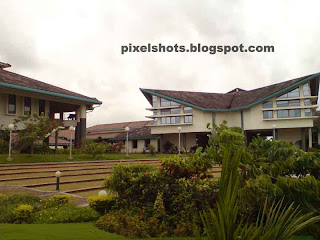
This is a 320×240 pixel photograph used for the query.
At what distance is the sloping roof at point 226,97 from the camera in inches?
1407

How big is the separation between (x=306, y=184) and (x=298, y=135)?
36.3 metres

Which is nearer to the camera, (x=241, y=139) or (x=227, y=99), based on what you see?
(x=241, y=139)

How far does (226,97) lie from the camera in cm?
4441

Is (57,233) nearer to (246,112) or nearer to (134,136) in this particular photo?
(246,112)

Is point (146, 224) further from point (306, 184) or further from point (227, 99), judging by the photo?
point (227, 99)

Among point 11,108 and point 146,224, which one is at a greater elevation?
point 11,108

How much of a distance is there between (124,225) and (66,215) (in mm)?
1870

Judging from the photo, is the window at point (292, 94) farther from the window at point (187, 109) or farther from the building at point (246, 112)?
the window at point (187, 109)

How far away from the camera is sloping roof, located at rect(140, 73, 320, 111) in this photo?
3575 centimetres

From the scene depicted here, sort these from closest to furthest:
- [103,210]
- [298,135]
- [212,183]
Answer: [212,183] → [103,210] → [298,135]

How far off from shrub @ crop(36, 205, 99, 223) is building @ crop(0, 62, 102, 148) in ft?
59.3

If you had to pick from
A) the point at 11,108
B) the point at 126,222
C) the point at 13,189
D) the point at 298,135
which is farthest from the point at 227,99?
the point at 126,222

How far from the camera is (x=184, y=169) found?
6789mm

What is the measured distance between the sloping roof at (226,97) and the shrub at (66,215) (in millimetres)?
31218
